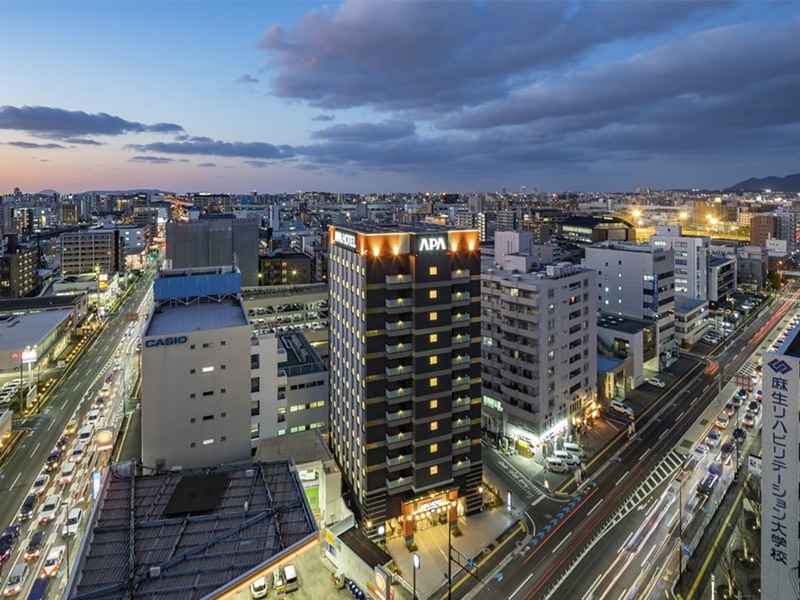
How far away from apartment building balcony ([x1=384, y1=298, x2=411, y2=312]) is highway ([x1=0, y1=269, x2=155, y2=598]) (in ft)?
110

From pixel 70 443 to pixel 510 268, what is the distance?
2427 inches

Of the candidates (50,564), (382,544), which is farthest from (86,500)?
(382,544)

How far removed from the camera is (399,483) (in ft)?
143

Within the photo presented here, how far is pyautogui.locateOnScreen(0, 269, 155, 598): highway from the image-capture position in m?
42.7

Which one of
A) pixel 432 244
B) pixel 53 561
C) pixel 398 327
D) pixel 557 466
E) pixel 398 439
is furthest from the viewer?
pixel 557 466

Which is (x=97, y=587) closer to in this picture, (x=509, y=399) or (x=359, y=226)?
(x=359, y=226)

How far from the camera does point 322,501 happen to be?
44.9 m

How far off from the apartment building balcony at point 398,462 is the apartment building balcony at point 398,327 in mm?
11667

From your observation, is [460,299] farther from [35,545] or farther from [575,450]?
[35,545]

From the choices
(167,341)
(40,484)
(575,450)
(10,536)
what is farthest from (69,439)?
(575,450)

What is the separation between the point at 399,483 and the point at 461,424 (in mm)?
8286

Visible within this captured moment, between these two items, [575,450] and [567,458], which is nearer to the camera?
[567,458]

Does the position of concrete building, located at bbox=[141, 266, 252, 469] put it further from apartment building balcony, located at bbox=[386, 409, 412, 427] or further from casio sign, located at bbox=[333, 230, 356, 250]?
apartment building balcony, located at bbox=[386, 409, 412, 427]

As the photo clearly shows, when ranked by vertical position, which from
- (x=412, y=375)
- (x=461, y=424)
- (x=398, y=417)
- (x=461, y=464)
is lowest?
(x=461, y=464)
